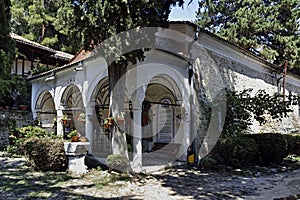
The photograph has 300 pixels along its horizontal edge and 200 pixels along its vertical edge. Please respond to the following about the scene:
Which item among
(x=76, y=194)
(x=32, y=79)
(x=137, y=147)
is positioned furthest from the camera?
(x=32, y=79)

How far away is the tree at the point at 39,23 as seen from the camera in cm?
2423

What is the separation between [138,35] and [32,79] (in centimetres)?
897

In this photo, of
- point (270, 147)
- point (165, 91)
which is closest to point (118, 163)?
point (270, 147)

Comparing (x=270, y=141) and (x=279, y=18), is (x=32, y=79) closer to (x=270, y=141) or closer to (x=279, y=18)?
(x=270, y=141)

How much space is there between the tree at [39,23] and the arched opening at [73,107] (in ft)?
34.5

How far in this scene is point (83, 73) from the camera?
35.2 ft

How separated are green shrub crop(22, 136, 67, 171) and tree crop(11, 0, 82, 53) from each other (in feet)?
54.4

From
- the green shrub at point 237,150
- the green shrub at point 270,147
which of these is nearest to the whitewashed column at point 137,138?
the green shrub at point 237,150

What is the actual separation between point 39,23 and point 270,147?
841 inches

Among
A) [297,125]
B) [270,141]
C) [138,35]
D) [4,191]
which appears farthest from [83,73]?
[297,125]

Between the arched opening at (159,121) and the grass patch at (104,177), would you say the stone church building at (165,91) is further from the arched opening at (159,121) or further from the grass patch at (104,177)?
the grass patch at (104,177)

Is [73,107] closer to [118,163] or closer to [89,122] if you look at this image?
[89,122]

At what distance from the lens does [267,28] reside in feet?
59.8

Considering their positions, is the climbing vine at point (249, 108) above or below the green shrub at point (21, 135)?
above
